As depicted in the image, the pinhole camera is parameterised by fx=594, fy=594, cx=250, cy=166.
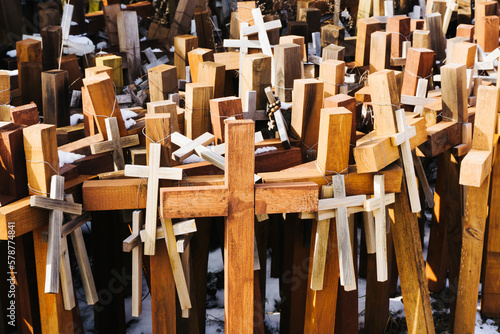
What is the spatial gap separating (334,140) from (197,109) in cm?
100

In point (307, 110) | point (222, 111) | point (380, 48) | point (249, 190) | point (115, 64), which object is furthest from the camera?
point (380, 48)

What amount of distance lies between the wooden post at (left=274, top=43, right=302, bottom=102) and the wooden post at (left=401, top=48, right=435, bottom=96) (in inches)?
33.2

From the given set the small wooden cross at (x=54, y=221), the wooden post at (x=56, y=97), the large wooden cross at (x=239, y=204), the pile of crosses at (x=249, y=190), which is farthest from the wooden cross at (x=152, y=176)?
the wooden post at (x=56, y=97)

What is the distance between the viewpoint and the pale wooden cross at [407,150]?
310 centimetres

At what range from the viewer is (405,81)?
14.0 feet

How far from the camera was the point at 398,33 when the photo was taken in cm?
544

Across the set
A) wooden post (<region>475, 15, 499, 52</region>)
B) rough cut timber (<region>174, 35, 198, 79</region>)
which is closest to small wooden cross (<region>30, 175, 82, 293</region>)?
rough cut timber (<region>174, 35, 198, 79</region>)

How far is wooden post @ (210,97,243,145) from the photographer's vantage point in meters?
3.24

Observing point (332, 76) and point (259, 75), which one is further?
point (332, 76)

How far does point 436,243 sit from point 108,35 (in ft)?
13.1

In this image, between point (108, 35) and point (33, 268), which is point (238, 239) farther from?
point (108, 35)

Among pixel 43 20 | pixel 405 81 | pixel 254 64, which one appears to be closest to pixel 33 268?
pixel 254 64

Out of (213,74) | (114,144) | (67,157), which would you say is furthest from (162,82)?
(67,157)

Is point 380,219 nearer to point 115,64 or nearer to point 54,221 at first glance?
point 54,221
